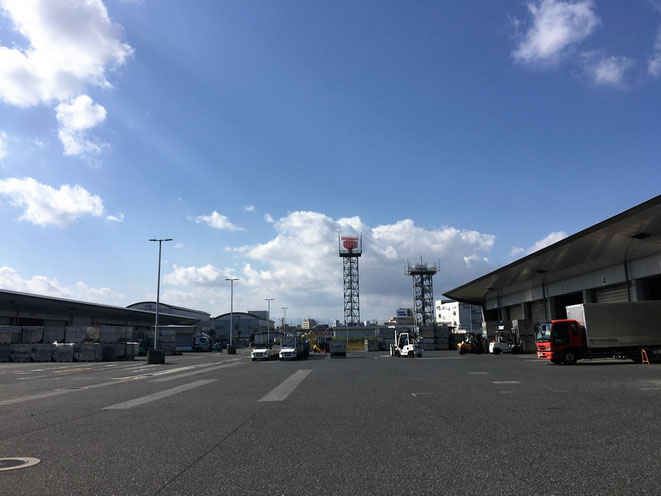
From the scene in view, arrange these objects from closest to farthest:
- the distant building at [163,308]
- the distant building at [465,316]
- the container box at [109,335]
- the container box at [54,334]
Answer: the container box at [109,335] < the container box at [54,334] < the distant building at [163,308] < the distant building at [465,316]

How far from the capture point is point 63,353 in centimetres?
4503

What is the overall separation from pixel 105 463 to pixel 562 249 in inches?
1423

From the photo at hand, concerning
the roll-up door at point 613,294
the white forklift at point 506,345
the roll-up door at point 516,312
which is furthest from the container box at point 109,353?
the roll-up door at point 516,312

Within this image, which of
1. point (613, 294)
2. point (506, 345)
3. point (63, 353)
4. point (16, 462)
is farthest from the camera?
point (506, 345)

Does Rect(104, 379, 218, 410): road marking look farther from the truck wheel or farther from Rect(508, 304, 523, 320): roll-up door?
Rect(508, 304, 523, 320): roll-up door

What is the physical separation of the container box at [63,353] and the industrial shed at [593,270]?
4297 cm

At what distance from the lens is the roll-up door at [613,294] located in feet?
135

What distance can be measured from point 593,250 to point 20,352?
5136cm

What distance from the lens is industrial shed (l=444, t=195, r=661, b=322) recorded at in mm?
28984

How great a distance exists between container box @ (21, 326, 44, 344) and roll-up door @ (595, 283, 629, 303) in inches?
2410

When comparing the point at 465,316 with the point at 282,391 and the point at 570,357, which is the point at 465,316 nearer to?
the point at 570,357

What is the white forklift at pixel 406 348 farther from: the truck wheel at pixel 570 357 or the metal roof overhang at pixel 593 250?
the truck wheel at pixel 570 357

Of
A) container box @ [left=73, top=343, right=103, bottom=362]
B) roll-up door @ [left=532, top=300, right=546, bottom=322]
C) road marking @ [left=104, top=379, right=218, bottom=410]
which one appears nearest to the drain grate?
road marking @ [left=104, top=379, right=218, bottom=410]

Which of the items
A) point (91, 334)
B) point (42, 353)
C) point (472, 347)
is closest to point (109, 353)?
point (42, 353)
